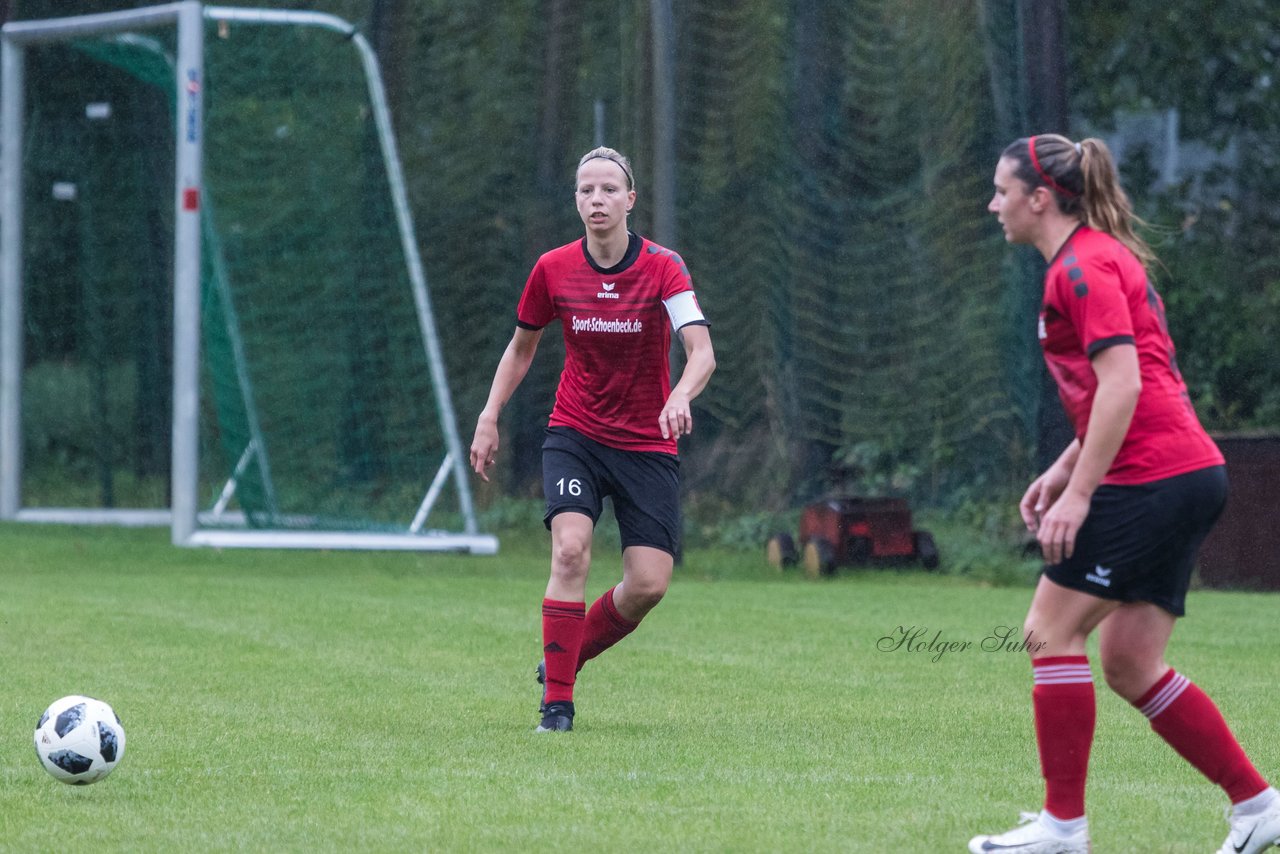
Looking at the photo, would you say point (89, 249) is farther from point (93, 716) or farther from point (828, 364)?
point (93, 716)

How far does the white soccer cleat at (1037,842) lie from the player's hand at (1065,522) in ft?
2.29

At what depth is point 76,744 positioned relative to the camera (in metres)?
5.01

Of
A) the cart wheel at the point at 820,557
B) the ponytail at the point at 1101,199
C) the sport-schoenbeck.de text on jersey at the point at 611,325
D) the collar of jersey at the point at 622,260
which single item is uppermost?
the ponytail at the point at 1101,199

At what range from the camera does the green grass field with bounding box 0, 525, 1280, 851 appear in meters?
4.70

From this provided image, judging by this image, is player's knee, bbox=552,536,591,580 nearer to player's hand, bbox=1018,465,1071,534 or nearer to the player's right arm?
the player's right arm

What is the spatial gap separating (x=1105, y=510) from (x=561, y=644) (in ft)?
8.70

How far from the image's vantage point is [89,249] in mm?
18312

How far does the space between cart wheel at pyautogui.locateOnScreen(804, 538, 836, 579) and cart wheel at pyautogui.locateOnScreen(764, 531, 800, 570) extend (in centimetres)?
38

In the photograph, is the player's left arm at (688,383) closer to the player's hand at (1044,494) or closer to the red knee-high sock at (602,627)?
the red knee-high sock at (602,627)

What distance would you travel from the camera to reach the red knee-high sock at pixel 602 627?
685 centimetres

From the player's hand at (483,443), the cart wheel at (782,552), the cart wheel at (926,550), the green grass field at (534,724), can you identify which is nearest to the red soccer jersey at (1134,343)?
the green grass field at (534,724)

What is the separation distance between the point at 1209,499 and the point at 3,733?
411 cm

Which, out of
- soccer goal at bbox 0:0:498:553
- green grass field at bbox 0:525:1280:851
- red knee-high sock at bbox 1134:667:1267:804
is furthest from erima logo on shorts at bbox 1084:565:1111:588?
soccer goal at bbox 0:0:498:553

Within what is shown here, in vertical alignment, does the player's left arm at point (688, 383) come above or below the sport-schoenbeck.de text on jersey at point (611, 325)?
below
